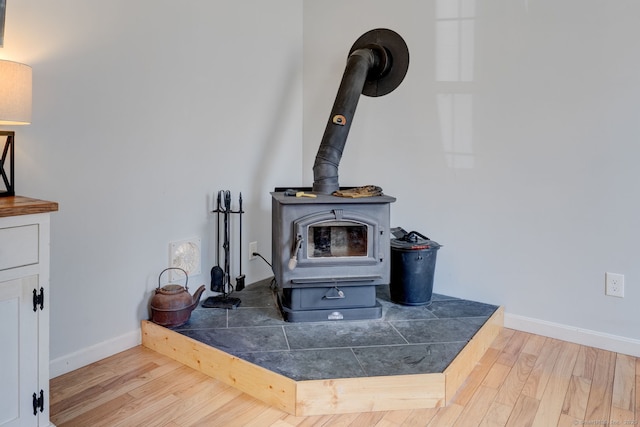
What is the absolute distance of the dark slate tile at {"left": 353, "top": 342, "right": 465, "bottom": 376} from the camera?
6.33ft

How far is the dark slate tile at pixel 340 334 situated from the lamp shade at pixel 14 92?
58.0 inches

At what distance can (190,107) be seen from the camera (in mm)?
2623

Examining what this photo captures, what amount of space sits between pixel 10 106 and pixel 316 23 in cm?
227

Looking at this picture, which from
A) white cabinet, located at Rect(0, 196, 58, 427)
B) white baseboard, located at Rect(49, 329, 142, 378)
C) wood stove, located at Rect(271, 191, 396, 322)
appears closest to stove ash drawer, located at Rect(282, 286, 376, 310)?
wood stove, located at Rect(271, 191, 396, 322)

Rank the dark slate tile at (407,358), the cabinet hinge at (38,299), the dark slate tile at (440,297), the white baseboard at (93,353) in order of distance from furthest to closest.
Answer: the dark slate tile at (440,297), the white baseboard at (93,353), the dark slate tile at (407,358), the cabinet hinge at (38,299)

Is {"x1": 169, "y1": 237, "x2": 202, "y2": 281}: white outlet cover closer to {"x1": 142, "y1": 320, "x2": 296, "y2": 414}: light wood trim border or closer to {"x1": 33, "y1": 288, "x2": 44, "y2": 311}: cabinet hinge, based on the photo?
{"x1": 142, "y1": 320, "x2": 296, "y2": 414}: light wood trim border

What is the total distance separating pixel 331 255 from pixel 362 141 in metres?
1.10

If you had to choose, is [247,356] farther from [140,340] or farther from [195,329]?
[140,340]

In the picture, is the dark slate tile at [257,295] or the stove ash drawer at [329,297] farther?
the dark slate tile at [257,295]

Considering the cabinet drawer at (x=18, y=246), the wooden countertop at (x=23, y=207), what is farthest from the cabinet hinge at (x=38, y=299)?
the wooden countertop at (x=23, y=207)

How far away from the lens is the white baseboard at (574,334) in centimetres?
238

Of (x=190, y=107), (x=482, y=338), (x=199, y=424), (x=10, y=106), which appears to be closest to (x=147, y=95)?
(x=190, y=107)

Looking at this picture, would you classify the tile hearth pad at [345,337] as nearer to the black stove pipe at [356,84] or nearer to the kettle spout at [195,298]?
the kettle spout at [195,298]

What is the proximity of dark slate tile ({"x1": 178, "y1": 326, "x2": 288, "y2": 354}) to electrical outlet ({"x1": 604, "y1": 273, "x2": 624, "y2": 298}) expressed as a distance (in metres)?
1.73
